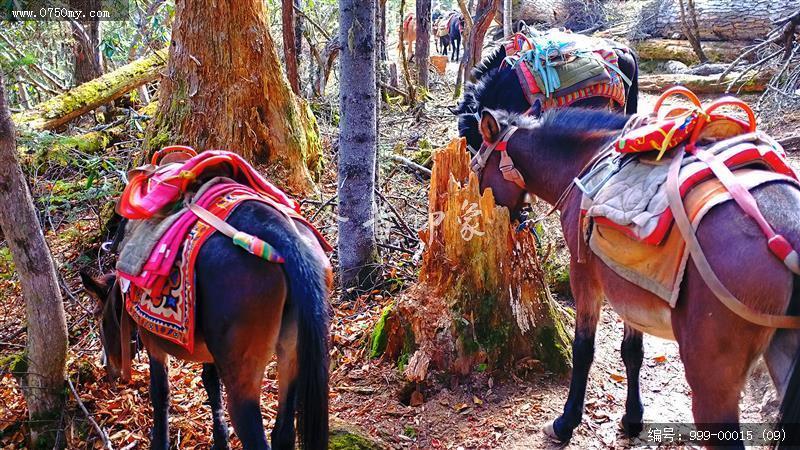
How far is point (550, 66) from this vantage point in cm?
521

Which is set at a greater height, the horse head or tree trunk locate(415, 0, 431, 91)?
tree trunk locate(415, 0, 431, 91)

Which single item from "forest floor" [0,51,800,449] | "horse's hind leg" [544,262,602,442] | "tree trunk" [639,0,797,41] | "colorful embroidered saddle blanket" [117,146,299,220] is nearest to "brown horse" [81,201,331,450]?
"colorful embroidered saddle blanket" [117,146,299,220]

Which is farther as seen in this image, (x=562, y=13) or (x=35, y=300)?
(x=562, y=13)

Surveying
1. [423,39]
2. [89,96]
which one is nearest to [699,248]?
[89,96]

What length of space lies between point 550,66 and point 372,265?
2.46 metres

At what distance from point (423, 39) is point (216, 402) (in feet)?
35.5

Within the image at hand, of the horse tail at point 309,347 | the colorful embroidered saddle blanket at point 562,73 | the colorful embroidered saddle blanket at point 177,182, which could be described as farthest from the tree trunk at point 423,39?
the horse tail at point 309,347

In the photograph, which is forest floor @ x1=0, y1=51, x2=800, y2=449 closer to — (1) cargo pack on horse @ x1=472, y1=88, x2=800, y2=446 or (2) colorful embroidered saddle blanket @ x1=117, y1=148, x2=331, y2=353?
(1) cargo pack on horse @ x1=472, y1=88, x2=800, y2=446

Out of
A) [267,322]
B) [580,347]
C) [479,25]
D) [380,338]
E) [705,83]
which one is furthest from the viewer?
[705,83]

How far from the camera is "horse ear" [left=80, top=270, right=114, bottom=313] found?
322 centimetres

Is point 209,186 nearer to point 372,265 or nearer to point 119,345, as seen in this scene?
point 119,345

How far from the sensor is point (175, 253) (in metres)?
2.69

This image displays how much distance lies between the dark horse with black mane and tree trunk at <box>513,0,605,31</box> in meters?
13.8

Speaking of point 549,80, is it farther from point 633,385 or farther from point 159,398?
point 159,398
